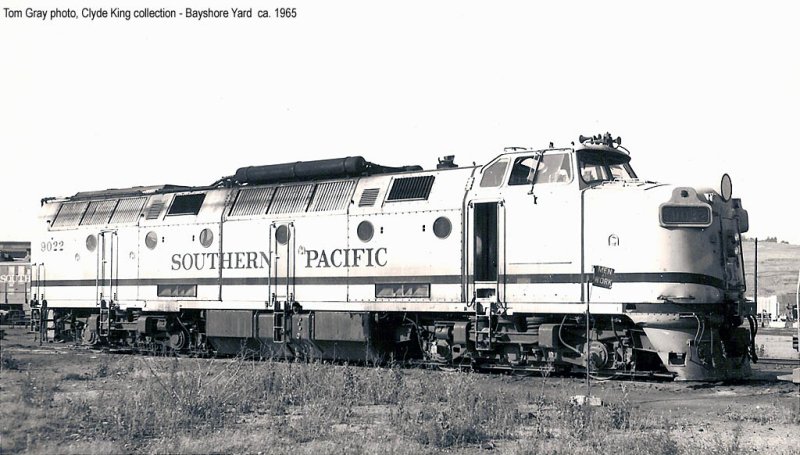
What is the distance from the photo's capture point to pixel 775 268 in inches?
3639

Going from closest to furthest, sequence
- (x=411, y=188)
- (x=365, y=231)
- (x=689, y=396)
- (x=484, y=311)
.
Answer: (x=689, y=396)
(x=484, y=311)
(x=411, y=188)
(x=365, y=231)

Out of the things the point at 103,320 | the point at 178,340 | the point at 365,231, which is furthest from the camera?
Result: the point at 103,320

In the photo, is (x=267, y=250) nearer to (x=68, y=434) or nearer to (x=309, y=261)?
(x=309, y=261)

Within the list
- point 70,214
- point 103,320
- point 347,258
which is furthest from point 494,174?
point 70,214

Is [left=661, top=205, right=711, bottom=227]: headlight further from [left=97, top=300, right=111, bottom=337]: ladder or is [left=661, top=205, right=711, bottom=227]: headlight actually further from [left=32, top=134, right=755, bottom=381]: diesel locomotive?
[left=97, top=300, right=111, bottom=337]: ladder

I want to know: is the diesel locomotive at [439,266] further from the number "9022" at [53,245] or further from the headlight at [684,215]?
the number "9022" at [53,245]

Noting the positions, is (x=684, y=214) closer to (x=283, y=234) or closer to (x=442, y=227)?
(x=442, y=227)

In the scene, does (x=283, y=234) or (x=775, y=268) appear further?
(x=775, y=268)

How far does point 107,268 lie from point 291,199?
6518 mm

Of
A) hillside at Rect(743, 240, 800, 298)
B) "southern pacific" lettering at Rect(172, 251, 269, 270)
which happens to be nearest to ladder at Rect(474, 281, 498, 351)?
"southern pacific" lettering at Rect(172, 251, 269, 270)

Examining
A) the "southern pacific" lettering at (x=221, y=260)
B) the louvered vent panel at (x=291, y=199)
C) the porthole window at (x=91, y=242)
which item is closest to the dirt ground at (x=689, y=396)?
the "southern pacific" lettering at (x=221, y=260)

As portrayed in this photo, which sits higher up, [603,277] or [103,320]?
[603,277]

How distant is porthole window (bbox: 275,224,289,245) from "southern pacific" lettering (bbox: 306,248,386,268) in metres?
0.70

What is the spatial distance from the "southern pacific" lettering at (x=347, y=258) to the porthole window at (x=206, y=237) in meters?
3.06
